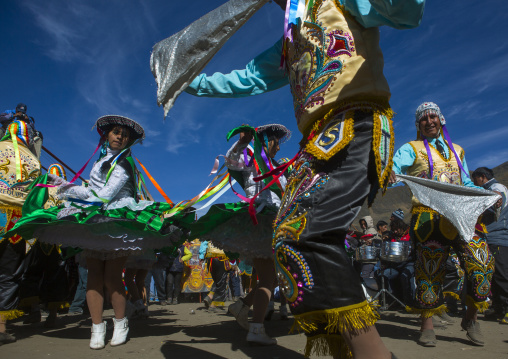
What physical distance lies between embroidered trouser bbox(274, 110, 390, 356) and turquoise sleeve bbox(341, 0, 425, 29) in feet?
1.40

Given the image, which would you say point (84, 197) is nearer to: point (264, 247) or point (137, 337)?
point (137, 337)

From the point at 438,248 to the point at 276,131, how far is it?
2.24 metres

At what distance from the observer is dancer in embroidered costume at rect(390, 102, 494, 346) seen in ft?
11.1

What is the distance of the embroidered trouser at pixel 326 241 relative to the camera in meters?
1.48

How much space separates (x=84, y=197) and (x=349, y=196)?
9.62 feet

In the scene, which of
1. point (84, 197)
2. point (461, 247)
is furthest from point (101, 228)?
point (461, 247)

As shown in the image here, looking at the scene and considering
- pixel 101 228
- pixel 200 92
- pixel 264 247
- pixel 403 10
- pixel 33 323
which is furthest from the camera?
pixel 33 323

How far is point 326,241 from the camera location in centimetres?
155

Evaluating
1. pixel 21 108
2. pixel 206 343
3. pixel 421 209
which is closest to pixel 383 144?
pixel 421 209

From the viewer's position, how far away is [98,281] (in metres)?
3.52

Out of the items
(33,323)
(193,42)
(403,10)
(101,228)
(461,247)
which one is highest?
(193,42)

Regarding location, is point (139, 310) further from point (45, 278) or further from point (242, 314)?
point (242, 314)

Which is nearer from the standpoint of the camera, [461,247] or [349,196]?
[349,196]

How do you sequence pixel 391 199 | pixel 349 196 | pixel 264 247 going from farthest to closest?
pixel 391 199, pixel 264 247, pixel 349 196
